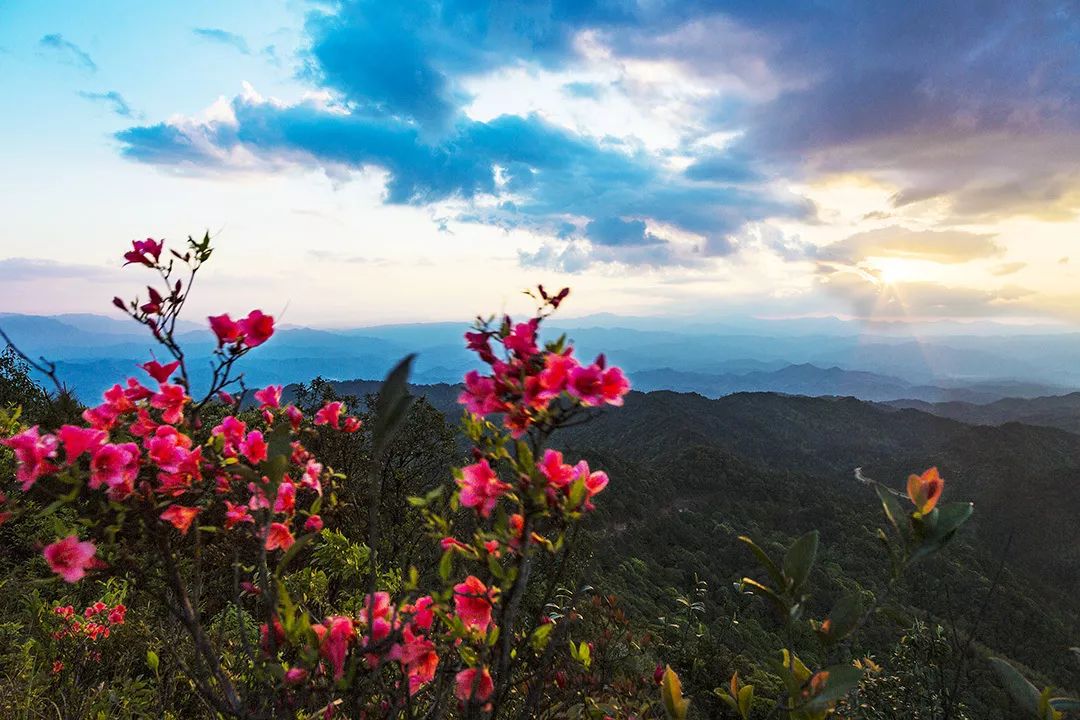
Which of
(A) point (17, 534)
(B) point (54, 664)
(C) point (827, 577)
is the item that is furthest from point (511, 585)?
(C) point (827, 577)

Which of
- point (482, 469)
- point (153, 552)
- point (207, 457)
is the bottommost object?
point (153, 552)

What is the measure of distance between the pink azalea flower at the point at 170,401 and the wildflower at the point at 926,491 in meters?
2.46

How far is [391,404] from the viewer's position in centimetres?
99

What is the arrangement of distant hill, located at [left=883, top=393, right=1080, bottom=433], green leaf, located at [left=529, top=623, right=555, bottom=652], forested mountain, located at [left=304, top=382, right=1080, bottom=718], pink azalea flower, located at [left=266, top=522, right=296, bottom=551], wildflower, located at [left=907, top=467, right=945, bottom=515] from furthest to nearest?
distant hill, located at [left=883, top=393, right=1080, bottom=433] → forested mountain, located at [left=304, top=382, right=1080, bottom=718] → pink azalea flower, located at [left=266, top=522, right=296, bottom=551] → green leaf, located at [left=529, top=623, right=555, bottom=652] → wildflower, located at [left=907, top=467, right=945, bottom=515]

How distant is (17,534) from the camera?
16.5 feet

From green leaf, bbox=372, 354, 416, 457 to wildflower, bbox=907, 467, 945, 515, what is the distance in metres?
1.25

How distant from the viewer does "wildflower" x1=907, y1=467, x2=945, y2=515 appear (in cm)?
133

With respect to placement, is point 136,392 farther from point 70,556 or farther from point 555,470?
point 555,470

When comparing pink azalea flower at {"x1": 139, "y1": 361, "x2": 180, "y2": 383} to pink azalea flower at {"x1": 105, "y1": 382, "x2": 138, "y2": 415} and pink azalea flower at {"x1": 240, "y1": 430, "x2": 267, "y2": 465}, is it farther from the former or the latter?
pink azalea flower at {"x1": 240, "y1": 430, "x2": 267, "y2": 465}

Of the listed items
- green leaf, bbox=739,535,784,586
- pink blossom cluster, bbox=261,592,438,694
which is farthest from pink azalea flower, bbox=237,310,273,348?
green leaf, bbox=739,535,784,586

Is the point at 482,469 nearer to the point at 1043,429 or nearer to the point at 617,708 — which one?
the point at 617,708

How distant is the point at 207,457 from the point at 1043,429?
261 feet

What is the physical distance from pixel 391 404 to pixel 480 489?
70cm

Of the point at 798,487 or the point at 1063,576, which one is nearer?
the point at 1063,576
